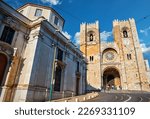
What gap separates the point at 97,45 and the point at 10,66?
3338 cm

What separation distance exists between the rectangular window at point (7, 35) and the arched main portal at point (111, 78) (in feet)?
109

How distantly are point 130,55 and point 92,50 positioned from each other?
489 inches

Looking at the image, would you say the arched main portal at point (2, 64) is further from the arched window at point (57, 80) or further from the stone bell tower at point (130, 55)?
the stone bell tower at point (130, 55)

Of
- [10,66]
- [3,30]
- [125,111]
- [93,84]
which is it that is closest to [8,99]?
[10,66]

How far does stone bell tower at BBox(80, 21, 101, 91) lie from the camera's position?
3561 centimetres

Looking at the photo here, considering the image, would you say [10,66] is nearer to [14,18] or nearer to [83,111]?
[14,18]

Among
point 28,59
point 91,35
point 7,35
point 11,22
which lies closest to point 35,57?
point 28,59

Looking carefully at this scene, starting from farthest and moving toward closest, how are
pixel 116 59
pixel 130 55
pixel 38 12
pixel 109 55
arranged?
pixel 109 55 < pixel 116 59 < pixel 130 55 < pixel 38 12

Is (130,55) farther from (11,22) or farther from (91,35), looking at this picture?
(11,22)

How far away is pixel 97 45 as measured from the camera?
40188 mm

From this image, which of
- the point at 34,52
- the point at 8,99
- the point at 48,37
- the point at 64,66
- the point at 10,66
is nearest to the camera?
the point at 8,99

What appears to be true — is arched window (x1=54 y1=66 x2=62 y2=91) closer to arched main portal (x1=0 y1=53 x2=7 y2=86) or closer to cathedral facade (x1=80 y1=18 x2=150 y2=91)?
arched main portal (x1=0 y1=53 x2=7 y2=86)

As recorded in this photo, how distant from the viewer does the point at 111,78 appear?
134 ft

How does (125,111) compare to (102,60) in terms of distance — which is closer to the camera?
(125,111)
